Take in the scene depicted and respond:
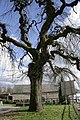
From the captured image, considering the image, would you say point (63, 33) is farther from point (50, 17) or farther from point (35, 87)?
point (35, 87)

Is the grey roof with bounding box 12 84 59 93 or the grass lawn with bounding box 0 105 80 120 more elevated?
the grey roof with bounding box 12 84 59 93

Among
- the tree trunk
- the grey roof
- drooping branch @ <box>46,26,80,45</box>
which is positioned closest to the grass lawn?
the tree trunk

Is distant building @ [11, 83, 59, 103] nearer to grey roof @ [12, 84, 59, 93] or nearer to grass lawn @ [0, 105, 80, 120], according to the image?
grey roof @ [12, 84, 59, 93]

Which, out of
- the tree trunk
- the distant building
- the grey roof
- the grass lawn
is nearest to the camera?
the grass lawn

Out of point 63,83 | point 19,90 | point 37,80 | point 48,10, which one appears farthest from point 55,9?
point 19,90

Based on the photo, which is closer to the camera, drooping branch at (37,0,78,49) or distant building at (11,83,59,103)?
drooping branch at (37,0,78,49)

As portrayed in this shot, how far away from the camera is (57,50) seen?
23516 mm

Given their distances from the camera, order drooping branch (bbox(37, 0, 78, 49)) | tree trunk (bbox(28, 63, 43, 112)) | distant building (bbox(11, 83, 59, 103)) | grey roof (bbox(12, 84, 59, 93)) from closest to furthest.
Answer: drooping branch (bbox(37, 0, 78, 49)), tree trunk (bbox(28, 63, 43, 112)), distant building (bbox(11, 83, 59, 103)), grey roof (bbox(12, 84, 59, 93))

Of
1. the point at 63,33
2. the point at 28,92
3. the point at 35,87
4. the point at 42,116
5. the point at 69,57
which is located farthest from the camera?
the point at 28,92

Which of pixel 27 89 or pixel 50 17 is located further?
pixel 27 89

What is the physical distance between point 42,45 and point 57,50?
6.72 ft

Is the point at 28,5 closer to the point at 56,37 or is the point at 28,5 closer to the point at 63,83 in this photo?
the point at 56,37

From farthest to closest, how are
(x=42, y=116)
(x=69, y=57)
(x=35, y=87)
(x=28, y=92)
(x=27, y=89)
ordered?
1. (x=27, y=89)
2. (x=28, y=92)
3. (x=69, y=57)
4. (x=35, y=87)
5. (x=42, y=116)

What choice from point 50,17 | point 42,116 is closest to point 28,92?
point 50,17
